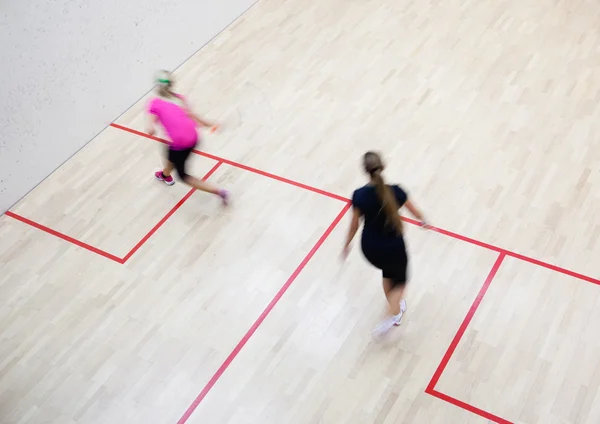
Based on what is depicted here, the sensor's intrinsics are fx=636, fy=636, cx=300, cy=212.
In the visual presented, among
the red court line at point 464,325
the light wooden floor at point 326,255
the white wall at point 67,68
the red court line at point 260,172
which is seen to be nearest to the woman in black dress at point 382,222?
the red court line at point 464,325

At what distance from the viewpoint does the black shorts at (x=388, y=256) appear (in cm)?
306

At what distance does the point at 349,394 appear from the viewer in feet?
10.9

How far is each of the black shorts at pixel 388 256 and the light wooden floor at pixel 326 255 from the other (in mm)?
562

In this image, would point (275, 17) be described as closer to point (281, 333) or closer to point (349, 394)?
point (281, 333)

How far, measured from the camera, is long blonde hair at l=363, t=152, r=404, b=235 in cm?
280

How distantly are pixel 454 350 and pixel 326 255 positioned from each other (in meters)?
1.02

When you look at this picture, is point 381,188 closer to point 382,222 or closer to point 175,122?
point 382,222

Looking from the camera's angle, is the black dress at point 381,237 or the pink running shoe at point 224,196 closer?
the black dress at point 381,237

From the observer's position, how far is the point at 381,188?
2807 millimetres

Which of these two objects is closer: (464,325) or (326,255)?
(464,325)

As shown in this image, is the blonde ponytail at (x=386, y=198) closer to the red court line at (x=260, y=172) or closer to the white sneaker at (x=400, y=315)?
the white sneaker at (x=400, y=315)

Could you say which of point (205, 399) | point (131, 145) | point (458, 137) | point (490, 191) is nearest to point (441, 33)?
point (458, 137)

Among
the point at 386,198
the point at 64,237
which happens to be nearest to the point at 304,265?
the point at 386,198

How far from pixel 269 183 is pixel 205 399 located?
1.76 metres
